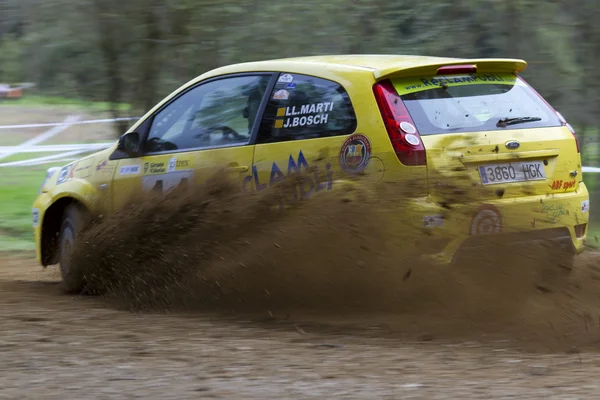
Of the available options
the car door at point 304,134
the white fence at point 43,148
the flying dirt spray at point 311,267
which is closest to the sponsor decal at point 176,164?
the flying dirt spray at point 311,267

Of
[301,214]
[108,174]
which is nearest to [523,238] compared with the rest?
[301,214]

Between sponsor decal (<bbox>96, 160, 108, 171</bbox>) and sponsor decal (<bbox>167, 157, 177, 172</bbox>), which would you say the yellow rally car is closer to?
sponsor decal (<bbox>167, 157, 177, 172</bbox>)

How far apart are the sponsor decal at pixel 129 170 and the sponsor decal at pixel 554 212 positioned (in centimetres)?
296

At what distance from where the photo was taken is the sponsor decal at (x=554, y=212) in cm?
539

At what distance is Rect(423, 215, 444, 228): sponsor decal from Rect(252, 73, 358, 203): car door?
20.4 inches

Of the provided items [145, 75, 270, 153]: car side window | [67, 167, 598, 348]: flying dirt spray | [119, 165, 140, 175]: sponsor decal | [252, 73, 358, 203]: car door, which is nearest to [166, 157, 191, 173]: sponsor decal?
[145, 75, 270, 153]: car side window

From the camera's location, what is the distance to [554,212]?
5430 mm

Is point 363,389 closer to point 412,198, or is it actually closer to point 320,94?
point 412,198

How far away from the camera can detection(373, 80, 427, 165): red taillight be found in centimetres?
509

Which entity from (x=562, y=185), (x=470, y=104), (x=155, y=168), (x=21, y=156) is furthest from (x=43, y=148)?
(x=562, y=185)

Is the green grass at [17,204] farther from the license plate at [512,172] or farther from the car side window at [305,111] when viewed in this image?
the license plate at [512,172]

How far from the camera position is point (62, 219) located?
7184 mm

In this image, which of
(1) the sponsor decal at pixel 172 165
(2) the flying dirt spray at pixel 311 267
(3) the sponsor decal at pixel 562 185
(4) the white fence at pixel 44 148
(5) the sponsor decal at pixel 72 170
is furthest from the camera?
(4) the white fence at pixel 44 148

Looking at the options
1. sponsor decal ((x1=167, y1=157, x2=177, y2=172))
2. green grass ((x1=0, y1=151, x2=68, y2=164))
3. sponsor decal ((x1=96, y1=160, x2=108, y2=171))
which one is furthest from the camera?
green grass ((x1=0, y1=151, x2=68, y2=164))
